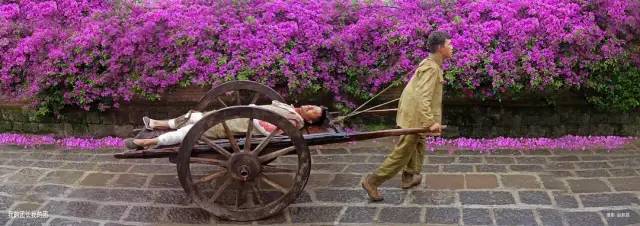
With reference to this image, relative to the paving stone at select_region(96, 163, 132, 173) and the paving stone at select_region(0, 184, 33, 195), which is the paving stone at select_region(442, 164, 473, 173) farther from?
the paving stone at select_region(0, 184, 33, 195)

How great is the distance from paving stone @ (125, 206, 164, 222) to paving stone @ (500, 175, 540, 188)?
2912 millimetres

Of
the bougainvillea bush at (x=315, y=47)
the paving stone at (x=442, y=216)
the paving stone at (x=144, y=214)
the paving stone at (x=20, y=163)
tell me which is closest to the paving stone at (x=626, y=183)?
the bougainvillea bush at (x=315, y=47)

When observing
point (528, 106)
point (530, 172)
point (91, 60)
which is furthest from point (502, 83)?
point (91, 60)

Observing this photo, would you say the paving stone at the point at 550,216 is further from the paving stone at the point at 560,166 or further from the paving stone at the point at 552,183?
Answer: the paving stone at the point at 560,166

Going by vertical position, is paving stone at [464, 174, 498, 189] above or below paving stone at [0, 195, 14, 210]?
above

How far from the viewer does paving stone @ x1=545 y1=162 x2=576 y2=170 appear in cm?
562

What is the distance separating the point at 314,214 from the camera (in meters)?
4.59

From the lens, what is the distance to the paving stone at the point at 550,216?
432 centimetres

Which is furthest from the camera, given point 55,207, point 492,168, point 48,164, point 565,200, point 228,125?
point 48,164

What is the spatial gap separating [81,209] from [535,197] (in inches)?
145

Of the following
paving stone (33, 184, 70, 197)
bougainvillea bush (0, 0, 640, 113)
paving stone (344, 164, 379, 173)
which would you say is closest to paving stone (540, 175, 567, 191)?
bougainvillea bush (0, 0, 640, 113)

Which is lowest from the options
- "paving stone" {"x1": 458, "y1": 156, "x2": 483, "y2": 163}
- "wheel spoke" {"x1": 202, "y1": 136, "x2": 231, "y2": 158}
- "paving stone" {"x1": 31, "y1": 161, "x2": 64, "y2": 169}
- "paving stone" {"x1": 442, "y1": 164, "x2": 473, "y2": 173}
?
"paving stone" {"x1": 442, "y1": 164, "x2": 473, "y2": 173}

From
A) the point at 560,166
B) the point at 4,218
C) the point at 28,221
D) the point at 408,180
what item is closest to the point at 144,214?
the point at 28,221

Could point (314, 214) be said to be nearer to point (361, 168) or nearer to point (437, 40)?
point (361, 168)
